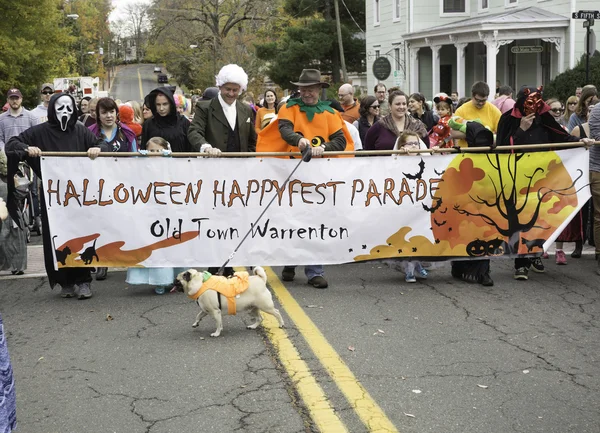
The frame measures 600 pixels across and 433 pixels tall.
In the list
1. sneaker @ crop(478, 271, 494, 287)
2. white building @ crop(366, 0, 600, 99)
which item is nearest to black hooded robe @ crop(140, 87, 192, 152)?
sneaker @ crop(478, 271, 494, 287)

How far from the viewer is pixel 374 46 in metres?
47.4

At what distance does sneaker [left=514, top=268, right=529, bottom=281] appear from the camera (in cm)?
908

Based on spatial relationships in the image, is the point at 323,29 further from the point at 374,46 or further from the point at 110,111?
the point at 110,111

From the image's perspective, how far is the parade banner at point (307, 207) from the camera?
28.1 feet

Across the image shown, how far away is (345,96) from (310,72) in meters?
5.16

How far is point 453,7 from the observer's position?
4088cm

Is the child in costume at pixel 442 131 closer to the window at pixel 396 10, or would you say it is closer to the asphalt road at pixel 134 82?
the window at pixel 396 10

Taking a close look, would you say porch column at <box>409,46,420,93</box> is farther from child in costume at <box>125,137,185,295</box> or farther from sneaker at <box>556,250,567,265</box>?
child in costume at <box>125,137,185,295</box>

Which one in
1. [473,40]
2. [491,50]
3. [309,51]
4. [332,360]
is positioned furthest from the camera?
[309,51]

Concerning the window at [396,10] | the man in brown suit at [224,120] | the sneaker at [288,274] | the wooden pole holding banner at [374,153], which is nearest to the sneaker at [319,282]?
the sneaker at [288,274]

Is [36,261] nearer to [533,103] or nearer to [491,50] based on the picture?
[533,103]

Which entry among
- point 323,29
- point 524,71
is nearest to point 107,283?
point 524,71

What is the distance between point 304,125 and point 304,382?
3.86m

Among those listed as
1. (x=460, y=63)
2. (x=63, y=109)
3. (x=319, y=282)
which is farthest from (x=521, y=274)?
(x=460, y=63)
